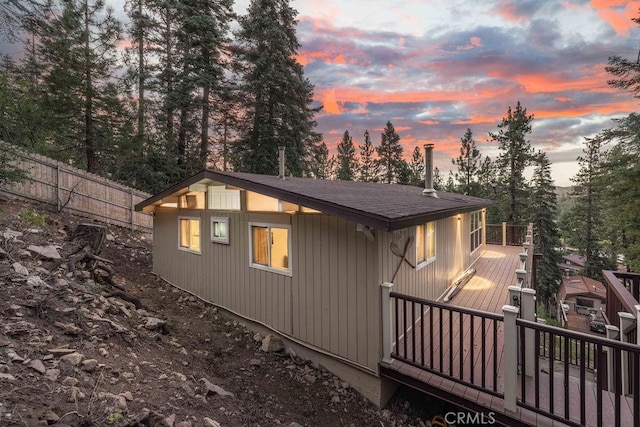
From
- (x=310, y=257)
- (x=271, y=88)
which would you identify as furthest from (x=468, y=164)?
(x=310, y=257)

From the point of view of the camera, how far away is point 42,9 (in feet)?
21.8

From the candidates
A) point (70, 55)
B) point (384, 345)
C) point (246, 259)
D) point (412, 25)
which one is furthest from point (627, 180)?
point (70, 55)

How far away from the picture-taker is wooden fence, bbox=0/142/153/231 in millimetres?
8836

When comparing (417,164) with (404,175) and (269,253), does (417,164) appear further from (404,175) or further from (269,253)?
(269,253)

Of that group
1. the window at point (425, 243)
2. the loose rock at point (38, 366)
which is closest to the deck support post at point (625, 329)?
the window at point (425, 243)

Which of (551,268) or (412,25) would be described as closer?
(412,25)

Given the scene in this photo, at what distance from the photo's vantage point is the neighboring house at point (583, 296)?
26.8m

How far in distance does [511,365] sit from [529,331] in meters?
0.51

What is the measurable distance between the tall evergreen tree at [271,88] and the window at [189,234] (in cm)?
1000

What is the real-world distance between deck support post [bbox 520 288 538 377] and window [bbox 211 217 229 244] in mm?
5268

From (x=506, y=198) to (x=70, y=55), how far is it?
99.5 ft

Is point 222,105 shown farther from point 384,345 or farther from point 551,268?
point 551,268

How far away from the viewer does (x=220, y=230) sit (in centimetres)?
672

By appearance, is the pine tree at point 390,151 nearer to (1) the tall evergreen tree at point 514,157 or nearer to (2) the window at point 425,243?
(1) the tall evergreen tree at point 514,157
